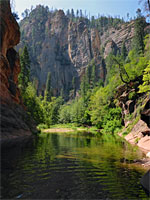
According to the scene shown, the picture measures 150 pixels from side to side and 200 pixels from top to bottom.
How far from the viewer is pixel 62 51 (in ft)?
458

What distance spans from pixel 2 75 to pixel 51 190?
1986 cm

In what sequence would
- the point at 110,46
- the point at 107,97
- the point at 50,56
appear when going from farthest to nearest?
the point at 50,56 < the point at 110,46 < the point at 107,97

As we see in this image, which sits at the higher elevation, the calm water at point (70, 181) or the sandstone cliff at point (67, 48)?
the sandstone cliff at point (67, 48)

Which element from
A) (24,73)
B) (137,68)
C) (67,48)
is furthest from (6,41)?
(67,48)

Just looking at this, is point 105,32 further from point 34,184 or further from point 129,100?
point 34,184

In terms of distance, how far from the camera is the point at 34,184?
671 centimetres

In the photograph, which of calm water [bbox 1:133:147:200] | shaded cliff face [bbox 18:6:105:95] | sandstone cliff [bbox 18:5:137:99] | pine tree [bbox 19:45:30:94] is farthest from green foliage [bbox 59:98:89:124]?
calm water [bbox 1:133:147:200]

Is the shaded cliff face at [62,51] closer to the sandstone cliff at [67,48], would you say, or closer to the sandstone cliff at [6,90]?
the sandstone cliff at [67,48]

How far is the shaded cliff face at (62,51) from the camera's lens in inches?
5157

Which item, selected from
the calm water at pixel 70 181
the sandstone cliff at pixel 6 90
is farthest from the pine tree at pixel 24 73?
the calm water at pixel 70 181

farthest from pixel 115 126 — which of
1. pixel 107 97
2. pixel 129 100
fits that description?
pixel 107 97

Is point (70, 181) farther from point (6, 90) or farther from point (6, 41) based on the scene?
point (6, 41)

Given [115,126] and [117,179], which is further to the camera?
[115,126]

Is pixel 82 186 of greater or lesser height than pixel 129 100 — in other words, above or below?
below
